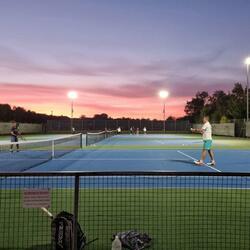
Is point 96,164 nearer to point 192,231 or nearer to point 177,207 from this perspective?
point 177,207

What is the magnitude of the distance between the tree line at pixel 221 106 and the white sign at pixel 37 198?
63420 millimetres

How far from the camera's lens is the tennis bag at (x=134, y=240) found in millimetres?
5598

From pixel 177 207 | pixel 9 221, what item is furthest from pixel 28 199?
pixel 177 207

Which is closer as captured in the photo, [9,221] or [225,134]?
[9,221]

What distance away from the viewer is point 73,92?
6066 centimetres

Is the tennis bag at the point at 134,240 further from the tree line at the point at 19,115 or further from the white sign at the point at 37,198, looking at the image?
the tree line at the point at 19,115

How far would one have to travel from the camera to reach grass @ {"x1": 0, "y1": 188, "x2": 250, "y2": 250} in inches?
236

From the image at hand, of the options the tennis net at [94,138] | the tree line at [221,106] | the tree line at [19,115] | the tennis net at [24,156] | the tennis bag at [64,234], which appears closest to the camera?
the tennis bag at [64,234]

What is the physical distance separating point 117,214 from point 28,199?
3.11m

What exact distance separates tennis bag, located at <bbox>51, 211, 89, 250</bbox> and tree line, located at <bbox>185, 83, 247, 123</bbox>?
6292cm

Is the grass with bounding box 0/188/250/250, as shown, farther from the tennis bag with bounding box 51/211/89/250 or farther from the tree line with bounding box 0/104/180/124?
the tree line with bounding box 0/104/180/124

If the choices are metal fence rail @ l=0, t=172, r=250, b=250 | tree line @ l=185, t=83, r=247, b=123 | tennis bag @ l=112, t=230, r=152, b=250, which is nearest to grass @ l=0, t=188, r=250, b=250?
metal fence rail @ l=0, t=172, r=250, b=250

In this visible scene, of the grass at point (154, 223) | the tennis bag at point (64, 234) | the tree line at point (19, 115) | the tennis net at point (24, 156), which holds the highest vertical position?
the tree line at point (19, 115)

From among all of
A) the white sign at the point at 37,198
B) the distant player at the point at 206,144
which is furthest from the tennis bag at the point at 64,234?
the distant player at the point at 206,144
